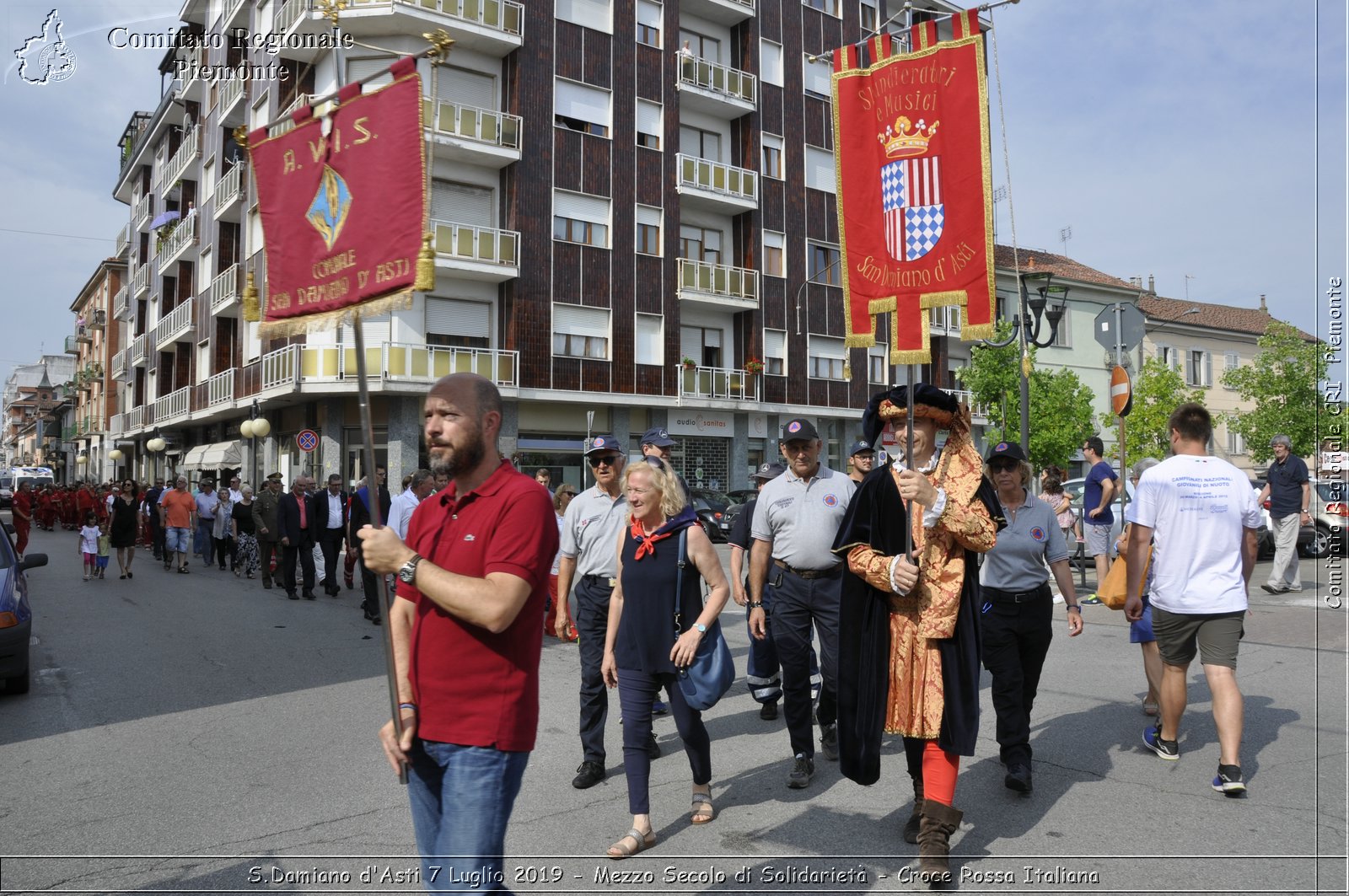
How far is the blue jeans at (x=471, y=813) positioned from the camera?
2.62m

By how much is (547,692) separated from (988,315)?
5087 mm

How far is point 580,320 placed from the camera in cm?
2920

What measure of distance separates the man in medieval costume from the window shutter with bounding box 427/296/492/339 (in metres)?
24.1

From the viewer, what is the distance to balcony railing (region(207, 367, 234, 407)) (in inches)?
1313

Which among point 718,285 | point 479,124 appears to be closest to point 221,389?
point 479,124

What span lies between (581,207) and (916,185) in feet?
84.5

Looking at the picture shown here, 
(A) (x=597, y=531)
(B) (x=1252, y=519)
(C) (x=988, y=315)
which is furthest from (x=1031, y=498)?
(A) (x=597, y=531)

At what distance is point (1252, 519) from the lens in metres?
5.38

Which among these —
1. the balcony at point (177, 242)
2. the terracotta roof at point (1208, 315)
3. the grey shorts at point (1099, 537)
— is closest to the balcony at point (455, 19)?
the balcony at point (177, 242)

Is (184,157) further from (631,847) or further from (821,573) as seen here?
(631,847)

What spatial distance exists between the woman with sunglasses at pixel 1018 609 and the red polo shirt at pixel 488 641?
11.0 feet

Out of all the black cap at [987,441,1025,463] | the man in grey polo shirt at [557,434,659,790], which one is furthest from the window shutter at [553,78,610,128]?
the black cap at [987,441,1025,463]

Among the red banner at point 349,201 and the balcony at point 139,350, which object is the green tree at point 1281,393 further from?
the balcony at point 139,350

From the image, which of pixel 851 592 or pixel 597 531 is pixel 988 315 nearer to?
pixel 851 592
